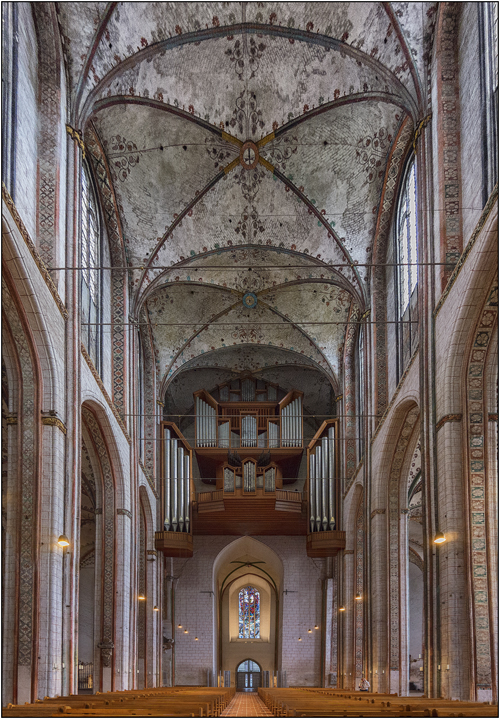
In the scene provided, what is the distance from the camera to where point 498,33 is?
1369 cm

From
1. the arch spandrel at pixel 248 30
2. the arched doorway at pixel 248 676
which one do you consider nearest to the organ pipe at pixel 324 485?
the arched doorway at pixel 248 676

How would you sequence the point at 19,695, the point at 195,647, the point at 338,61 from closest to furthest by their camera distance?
the point at 19,695 < the point at 338,61 < the point at 195,647

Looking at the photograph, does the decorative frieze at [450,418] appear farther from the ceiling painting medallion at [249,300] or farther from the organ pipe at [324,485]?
the organ pipe at [324,485]

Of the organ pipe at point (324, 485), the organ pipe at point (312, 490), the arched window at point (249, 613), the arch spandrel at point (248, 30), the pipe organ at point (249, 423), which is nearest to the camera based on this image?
the arch spandrel at point (248, 30)

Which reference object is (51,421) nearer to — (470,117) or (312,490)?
(470,117)

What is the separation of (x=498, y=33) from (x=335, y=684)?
2605 centimetres

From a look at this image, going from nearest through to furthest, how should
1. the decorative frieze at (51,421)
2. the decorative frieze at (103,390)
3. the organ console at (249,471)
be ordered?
the decorative frieze at (51,421)
the decorative frieze at (103,390)
the organ console at (249,471)

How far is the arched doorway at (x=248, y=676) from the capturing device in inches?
1569

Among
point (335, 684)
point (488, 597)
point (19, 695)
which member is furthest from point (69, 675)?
point (335, 684)

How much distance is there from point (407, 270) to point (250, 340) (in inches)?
478

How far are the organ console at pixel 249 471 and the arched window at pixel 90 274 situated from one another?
8948 millimetres

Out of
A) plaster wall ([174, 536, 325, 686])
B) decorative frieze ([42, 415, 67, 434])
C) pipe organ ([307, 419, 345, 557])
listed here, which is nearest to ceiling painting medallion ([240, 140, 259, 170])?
decorative frieze ([42, 415, 67, 434])

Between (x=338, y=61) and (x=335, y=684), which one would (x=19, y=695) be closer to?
(x=338, y=61)

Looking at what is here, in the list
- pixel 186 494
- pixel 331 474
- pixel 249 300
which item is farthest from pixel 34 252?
pixel 331 474
